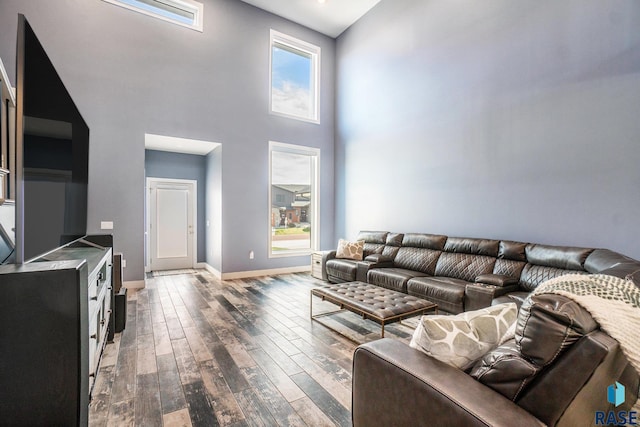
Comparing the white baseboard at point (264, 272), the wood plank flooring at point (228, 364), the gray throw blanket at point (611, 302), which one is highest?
the gray throw blanket at point (611, 302)

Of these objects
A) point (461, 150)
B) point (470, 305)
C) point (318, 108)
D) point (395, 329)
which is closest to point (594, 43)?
point (461, 150)

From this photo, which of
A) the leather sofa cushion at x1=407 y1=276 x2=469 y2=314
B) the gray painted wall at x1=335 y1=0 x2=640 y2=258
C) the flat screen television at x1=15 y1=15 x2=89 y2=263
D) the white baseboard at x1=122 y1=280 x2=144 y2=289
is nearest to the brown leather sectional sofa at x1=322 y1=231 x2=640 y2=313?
the leather sofa cushion at x1=407 y1=276 x2=469 y2=314

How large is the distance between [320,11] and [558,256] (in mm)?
5813

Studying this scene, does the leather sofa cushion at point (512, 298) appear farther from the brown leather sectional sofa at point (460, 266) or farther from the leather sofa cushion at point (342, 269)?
the leather sofa cushion at point (342, 269)

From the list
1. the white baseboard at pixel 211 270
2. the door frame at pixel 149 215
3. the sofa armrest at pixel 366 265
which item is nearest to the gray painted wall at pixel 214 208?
the white baseboard at pixel 211 270

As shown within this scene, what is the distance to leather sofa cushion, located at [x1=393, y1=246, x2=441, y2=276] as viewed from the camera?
4273 millimetres

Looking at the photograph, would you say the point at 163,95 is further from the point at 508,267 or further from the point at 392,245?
the point at 508,267

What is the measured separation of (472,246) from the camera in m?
3.92

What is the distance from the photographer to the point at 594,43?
121 inches

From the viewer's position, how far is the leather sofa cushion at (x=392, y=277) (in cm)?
389

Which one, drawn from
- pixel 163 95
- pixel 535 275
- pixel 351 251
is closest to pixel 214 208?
pixel 163 95

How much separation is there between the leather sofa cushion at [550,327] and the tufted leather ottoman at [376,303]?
1.68 metres

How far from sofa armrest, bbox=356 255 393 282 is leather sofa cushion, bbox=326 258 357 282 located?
7 cm

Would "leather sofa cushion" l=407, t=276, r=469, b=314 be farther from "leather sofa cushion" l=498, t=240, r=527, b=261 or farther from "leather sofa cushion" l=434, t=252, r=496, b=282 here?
"leather sofa cushion" l=498, t=240, r=527, b=261
